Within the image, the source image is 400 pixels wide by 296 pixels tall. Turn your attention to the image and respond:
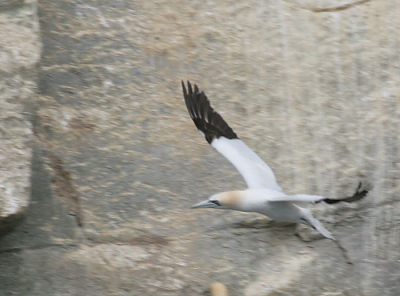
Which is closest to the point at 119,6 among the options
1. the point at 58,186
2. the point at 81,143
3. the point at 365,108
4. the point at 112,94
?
the point at 112,94

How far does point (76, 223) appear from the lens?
477 centimetres

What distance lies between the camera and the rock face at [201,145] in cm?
475

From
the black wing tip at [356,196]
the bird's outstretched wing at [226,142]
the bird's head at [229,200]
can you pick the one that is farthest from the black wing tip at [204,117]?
the black wing tip at [356,196]

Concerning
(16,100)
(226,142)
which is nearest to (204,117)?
(226,142)

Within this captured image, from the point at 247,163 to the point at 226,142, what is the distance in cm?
18

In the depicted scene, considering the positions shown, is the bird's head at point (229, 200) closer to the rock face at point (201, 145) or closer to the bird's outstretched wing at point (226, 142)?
the bird's outstretched wing at point (226, 142)

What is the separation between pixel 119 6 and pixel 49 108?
96 centimetres

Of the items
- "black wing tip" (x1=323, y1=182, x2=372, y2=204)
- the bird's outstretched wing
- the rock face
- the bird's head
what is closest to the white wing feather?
the bird's outstretched wing

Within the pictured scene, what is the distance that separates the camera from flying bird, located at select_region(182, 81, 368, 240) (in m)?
4.33

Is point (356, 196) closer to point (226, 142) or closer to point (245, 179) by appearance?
point (245, 179)

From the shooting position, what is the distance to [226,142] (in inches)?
184

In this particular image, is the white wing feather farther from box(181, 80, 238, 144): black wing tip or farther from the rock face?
the rock face

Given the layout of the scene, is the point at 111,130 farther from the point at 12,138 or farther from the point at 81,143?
the point at 12,138

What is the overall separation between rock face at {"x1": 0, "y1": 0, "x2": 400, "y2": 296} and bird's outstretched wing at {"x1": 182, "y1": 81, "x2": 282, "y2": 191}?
41cm
